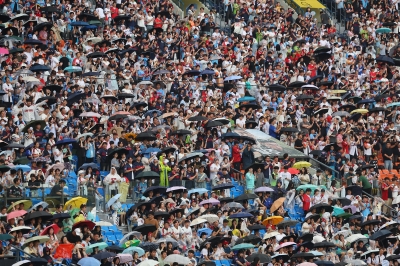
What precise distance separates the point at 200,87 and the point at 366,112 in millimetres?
5793

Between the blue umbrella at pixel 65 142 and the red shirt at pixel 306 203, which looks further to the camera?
the red shirt at pixel 306 203

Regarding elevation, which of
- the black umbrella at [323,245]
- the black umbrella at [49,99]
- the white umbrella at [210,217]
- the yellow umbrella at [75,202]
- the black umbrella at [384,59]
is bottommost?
the black umbrella at [323,245]

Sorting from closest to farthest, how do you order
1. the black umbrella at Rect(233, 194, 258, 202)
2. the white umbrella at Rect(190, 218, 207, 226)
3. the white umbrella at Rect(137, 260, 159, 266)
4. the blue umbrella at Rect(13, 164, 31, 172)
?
the white umbrella at Rect(137, 260, 159, 266), the white umbrella at Rect(190, 218, 207, 226), the blue umbrella at Rect(13, 164, 31, 172), the black umbrella at Rect(233, 194, 258, 202)

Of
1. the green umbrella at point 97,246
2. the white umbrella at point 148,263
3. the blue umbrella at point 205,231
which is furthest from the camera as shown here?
the blue umbrella at point 205,231

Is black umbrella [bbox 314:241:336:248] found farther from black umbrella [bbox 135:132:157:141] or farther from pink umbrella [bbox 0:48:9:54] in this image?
pink umbrella [bbox 0:48:9:54]

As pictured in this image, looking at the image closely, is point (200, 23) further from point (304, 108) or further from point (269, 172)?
point (269, 172)

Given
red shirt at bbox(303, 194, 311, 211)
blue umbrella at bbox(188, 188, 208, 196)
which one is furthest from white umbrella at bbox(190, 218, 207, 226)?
red shirt at bbox(303, 194, 311, 211)

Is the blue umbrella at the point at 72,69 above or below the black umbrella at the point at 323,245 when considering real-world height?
above

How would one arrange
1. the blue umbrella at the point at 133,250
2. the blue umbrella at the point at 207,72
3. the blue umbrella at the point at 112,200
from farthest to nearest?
the blue umbrella at the point at 207,72
the blue umbrella at the point at 112,200
the blue umbrella at the point at 133,250

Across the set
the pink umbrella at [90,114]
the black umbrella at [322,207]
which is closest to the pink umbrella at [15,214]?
the pink umbrella at [90,114]

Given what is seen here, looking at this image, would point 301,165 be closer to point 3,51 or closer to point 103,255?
point 3,51

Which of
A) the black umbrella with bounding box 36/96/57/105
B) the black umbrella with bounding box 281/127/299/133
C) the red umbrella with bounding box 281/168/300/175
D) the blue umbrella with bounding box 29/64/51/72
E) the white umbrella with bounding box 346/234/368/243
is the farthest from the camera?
the black umbrella with bounding box 281/127/299/133

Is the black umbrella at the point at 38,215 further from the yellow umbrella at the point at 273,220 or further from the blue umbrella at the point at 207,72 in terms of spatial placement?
the blue umbrella at the point at 207,72

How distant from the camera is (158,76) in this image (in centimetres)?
4278
